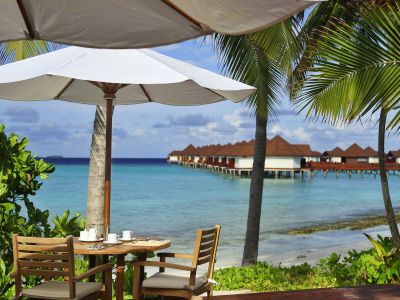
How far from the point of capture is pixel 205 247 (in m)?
4.95

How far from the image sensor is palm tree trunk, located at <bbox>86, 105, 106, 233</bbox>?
7.57m

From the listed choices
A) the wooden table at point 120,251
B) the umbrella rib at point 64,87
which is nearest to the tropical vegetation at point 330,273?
the wooden table at point 120,251

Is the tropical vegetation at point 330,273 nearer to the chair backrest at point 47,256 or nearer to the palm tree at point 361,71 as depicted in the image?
the palm tree at point 361,71

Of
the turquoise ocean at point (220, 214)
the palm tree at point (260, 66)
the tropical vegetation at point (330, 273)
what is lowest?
the turquoise ocean at point (220, 214)

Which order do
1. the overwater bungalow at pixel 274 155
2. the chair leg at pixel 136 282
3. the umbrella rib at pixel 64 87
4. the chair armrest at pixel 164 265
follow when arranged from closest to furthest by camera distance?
the chair armrest at pixel 164 265 < the chair leg at pixel 136 282 < the umbrella rib at pixel 64 87 < the overwater bungalow at pixel 274 155

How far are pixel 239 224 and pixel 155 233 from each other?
687cm

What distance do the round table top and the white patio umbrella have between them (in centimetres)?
47

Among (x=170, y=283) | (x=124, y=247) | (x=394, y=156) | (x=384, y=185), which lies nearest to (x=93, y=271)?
(x=124, y=247)

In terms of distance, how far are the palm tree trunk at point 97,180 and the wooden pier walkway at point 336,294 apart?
9.71 ft

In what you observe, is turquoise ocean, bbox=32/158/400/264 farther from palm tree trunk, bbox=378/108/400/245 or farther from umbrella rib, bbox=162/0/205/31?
umbrella rib, bbox=162/0/205/31

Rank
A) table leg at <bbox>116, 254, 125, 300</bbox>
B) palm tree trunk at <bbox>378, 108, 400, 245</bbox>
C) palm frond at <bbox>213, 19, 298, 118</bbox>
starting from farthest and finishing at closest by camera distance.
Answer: palm frond at <bbox>213, 19, 298, 118</bbox>
palm tree trunk at <bbox>378, 108, 400, 245</bbox>
table leg at <bbox>116, 254, 125, 300</bbox>

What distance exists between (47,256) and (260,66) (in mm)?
6833

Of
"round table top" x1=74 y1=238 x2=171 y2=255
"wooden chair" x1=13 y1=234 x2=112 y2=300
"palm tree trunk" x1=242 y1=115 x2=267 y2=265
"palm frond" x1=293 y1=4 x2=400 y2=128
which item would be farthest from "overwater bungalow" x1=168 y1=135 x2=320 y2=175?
"wooden chair" x1=13 y1=234 x2=112 y2=300

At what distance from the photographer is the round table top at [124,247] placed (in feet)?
15.7
